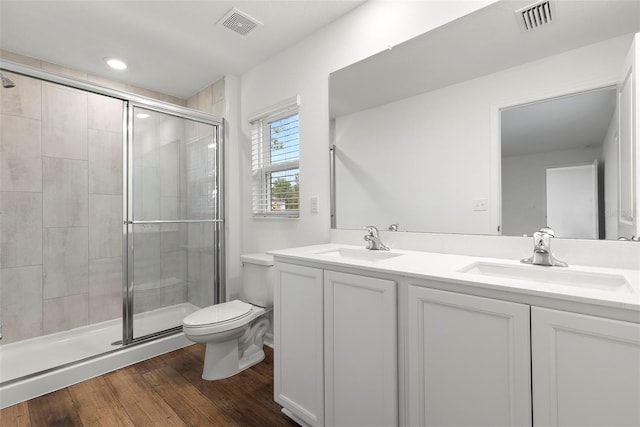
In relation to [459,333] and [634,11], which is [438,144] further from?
[459,333]

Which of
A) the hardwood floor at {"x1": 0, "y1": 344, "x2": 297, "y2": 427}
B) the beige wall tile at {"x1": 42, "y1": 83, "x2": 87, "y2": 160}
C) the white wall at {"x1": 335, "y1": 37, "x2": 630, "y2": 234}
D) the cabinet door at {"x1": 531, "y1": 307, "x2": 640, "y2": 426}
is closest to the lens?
the cabinet door at {"x1": 531, "y1": 307, "x2": 640, "y2": 426}

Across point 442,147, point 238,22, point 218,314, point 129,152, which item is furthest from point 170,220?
point 442,147

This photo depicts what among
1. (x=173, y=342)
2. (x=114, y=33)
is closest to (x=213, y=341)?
(x=173, y=342)

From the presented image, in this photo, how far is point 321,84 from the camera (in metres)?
2.13

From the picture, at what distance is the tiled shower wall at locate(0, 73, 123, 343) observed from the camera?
2.34m

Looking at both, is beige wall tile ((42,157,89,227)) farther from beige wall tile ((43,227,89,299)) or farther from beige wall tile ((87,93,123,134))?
beige wall tile ((87,93,123,134))

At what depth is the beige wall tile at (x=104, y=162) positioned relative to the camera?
8.98 ft

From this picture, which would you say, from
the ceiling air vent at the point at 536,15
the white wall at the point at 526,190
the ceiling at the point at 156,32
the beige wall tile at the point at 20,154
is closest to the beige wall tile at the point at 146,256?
the beige wall tile at the point at 20,154

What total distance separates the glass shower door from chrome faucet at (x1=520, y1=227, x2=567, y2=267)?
2397mm

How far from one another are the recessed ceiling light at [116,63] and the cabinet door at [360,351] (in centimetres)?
261

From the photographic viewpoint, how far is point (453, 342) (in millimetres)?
1004

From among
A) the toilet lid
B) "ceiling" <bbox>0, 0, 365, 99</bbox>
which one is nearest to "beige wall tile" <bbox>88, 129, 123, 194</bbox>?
"ceiling" <bbox>0, 0, 365, 99</bbox>

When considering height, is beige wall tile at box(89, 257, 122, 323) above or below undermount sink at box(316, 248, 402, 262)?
below

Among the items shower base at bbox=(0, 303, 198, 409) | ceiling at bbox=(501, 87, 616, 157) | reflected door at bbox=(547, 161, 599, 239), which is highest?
ceiling at bbox=(501, 87, 616, 157)
